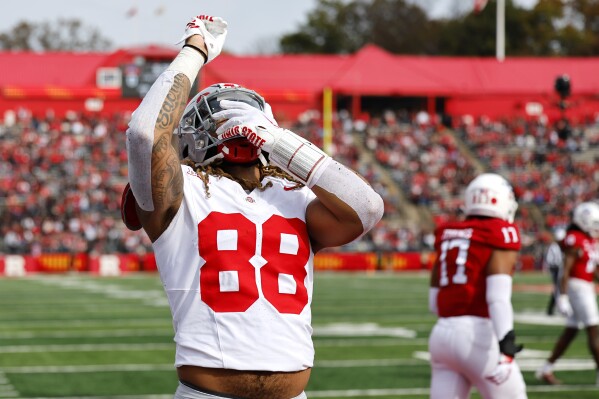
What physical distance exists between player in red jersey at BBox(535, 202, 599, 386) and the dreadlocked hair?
6.65m

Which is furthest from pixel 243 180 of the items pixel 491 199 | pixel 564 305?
pixel 564 305

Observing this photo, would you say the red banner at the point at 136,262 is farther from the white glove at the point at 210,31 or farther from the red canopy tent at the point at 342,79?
the white glove at the point at 210,31

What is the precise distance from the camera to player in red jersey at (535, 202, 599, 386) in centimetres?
964

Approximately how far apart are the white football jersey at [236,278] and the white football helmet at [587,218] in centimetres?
699

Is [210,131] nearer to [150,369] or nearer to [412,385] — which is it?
[412,385]

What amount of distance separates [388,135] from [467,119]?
469 centimetres

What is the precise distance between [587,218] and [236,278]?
283 inches

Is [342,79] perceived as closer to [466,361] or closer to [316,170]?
[466,361]

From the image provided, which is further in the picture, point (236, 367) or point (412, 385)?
point (412, 385)

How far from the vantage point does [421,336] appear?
12977mm

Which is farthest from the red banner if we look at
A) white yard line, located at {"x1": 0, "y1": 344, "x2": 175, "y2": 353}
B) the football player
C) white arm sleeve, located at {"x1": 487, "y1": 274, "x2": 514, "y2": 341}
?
the football player

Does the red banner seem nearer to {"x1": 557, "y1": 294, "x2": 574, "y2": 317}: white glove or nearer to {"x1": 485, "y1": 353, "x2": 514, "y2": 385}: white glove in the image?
{"x1": 557, "y1": 294, "x2": 574, "y2": 317}: white glove

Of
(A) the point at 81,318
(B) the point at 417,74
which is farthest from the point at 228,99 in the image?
(B) the point at 417,74

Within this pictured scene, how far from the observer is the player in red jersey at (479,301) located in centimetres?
559
